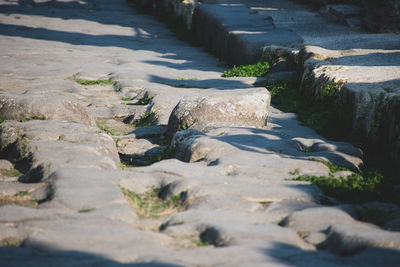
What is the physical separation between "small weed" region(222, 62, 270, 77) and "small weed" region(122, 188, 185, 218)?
18.5ft

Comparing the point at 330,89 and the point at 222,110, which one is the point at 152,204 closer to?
the point at 222,110

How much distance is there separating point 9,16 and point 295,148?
13284 millimetres

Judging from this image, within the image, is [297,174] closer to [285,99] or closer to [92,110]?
[285,99]

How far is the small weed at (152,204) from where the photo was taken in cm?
322

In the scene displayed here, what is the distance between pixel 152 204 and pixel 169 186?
0.70 ft

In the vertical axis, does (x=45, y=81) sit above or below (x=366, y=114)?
below

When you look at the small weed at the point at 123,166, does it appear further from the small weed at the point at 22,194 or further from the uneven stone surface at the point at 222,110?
the small weed at the point at 22,194

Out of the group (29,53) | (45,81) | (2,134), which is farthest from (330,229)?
(29,53)

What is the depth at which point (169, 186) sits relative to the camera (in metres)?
3.51

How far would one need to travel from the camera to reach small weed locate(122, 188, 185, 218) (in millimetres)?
3221

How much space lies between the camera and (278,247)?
2.60m

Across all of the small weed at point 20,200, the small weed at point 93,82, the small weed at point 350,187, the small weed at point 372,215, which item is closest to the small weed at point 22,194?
the small weed at point 20,200

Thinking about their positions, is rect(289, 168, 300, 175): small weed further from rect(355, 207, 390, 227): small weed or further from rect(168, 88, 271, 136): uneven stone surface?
rect(168, 88, 271, 136): uneven stone surface

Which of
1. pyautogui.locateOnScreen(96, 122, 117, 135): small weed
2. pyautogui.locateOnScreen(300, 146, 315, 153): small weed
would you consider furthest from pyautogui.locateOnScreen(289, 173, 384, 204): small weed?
pyautogui.locateOnScreen(96, 122, 117, 135): small weed
